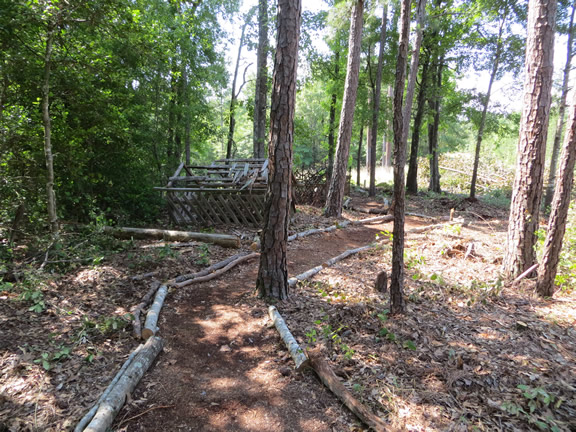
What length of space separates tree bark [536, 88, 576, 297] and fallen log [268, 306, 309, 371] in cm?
400

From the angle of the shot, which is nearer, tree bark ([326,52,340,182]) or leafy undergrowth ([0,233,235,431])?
leafy undergrowth ([0,233,235,431])

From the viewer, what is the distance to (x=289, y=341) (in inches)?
144

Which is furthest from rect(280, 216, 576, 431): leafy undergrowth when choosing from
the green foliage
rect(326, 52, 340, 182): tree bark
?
rect(326, 52, 340, 182): tree bark

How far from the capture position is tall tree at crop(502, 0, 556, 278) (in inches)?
199

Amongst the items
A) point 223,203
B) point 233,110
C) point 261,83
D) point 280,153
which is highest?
point 261,83

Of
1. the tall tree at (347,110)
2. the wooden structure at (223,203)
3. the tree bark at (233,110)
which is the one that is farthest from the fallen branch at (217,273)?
the tree bark at (233,110)

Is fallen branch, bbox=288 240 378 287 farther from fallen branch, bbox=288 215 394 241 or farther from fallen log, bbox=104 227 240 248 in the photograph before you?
fallen log, bbox=104 227 240 248

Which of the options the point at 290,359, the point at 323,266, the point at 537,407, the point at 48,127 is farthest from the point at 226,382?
the point at 48,127

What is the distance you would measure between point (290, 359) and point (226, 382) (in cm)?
73

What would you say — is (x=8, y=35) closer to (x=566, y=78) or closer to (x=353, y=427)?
(x=353, y=427)

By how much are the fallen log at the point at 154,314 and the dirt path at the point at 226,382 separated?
0.16 meters

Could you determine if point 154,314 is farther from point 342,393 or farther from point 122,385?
point 342,393

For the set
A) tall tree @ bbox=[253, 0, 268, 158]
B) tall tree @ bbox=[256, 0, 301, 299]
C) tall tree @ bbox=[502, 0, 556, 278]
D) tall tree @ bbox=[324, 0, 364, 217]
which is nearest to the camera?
tall tree @ bbox=[256, 0, 301, 299]

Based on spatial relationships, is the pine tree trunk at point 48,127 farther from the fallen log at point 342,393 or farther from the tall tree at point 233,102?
the tall tree at point 233,102
